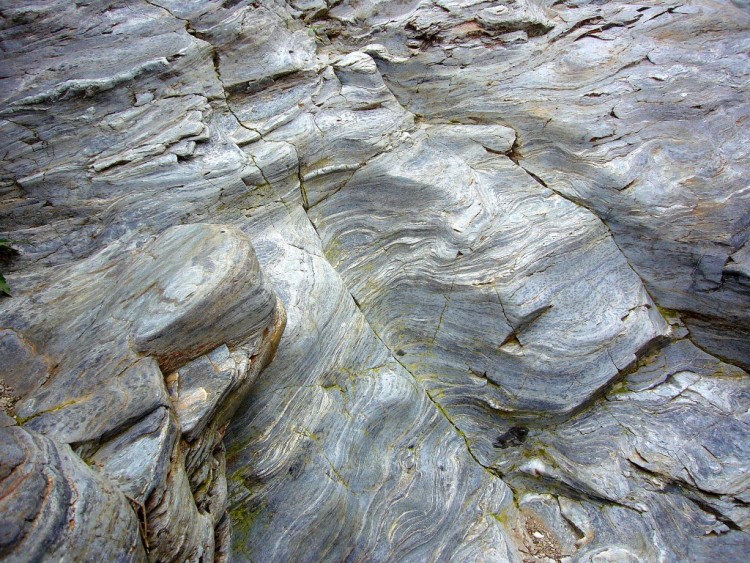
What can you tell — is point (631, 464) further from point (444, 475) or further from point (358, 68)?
point (358, 68)

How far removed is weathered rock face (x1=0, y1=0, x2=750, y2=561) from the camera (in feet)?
19.6

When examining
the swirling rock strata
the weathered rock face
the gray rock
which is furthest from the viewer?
the weathered rock face

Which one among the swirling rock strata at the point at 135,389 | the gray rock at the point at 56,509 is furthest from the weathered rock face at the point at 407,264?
the gray rock at the point at 56,509

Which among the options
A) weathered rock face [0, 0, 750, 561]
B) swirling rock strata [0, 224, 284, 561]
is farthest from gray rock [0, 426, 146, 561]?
weathered rock face [0, 0, 750, 561]

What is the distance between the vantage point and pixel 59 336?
569 cm

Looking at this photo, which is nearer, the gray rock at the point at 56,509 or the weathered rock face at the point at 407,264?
the gray rock at the point at 56,509

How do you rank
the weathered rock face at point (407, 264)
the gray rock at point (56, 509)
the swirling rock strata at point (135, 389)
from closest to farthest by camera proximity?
the gray rock at point (56, 509), the swirling rock strata at point (135, 389), the weathered rock face at point (407, 264)

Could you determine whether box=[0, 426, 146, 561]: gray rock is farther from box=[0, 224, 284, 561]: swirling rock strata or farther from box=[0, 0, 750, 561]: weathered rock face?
box=[0, 0, 750, 561]: weathered rock face

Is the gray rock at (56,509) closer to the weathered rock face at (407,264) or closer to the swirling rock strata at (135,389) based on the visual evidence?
the swirling rock strata at (135,389)

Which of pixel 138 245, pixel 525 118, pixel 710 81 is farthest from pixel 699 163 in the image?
pixel 138 245

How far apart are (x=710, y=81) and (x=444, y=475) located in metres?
7.28

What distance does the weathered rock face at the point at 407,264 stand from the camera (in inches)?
235

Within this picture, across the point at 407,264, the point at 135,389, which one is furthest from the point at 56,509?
the point at 407,264

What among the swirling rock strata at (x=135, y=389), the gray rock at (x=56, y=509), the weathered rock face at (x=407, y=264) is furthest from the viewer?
the weathered rock face at (x=407, y=264)
